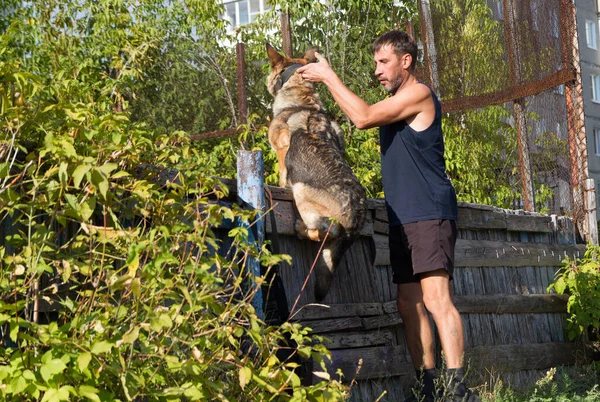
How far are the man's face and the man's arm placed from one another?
0.26 metres

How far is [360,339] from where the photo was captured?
18.6 ft

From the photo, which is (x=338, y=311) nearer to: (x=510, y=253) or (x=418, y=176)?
(x=418, y=176)

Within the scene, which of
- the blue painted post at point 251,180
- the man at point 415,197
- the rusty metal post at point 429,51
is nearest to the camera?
the blue painted post at point 251,180

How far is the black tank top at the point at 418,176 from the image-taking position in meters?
5.10

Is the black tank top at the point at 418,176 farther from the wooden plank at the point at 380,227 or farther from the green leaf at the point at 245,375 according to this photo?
the green leaf at the point at 245,375

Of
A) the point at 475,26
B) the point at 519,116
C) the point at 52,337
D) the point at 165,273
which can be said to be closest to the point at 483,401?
the point at 165,273

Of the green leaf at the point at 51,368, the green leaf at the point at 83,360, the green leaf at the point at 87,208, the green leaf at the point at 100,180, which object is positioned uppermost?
Result: the green leaf at the point at 100,180

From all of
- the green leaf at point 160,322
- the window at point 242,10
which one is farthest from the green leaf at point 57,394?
the window at point 242,10

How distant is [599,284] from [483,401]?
3.33 metres

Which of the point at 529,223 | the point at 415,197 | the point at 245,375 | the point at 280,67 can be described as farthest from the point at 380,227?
the point at 245,375

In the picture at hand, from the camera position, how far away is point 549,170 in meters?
9.25

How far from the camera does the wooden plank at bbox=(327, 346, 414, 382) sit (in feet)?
17.8

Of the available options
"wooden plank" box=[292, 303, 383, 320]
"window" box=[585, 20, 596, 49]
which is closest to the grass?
"wooden plank" box=[292, 303, 383, 320]

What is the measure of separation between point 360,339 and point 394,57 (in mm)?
1879
